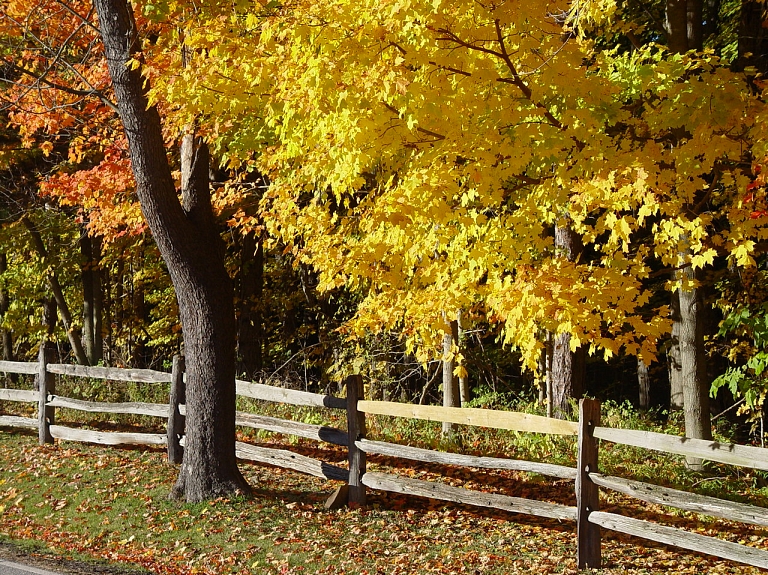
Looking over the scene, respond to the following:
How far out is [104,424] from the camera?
14.3 metres

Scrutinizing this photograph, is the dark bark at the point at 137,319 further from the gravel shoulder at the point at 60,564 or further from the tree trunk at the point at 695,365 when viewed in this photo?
the tree trunk at the point at 695,365

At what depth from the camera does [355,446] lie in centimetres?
934

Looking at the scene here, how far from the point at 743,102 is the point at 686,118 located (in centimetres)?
58

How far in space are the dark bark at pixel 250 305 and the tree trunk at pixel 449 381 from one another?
22.5 feet

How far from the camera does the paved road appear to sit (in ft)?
22.3

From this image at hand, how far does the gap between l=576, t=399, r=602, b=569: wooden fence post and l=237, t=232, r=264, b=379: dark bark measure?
12074mm

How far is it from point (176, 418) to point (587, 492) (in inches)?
246

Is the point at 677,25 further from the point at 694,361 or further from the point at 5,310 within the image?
the point at 5,310

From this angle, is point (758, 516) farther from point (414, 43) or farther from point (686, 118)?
point (414, 43)

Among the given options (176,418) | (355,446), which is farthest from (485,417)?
(176,418)

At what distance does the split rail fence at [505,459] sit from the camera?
657 cm

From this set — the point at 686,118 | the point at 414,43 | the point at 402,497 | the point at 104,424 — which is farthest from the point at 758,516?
the point at 104,424

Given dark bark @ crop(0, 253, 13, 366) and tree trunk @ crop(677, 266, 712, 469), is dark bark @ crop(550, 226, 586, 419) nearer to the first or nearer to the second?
tree trunk @ crop(677, 266, 712, 469)

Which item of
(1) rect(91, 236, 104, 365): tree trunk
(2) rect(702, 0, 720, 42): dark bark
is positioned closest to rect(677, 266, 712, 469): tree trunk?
(2) rect(702, 0, 720, 42): dark bark
